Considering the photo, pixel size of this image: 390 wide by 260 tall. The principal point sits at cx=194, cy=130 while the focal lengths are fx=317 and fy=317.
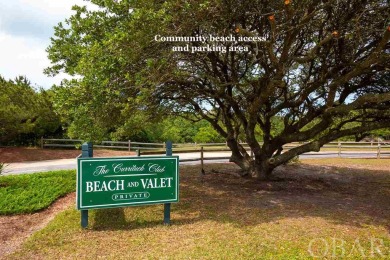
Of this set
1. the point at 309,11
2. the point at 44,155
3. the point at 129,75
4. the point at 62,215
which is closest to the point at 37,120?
the point at 44,155

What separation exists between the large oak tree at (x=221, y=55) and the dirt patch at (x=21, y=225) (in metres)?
2.87

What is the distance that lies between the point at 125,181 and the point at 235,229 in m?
2.50

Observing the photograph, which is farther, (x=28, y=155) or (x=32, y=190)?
(x=28, y=155)

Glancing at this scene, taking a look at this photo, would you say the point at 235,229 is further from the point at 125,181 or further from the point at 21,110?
the point at 21,110

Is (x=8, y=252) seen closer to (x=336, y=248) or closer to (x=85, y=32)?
(x=85, y=32)

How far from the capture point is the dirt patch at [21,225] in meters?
6.13

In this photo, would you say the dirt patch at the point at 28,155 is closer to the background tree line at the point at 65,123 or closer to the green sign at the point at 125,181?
the background tree line at the point at 65,123

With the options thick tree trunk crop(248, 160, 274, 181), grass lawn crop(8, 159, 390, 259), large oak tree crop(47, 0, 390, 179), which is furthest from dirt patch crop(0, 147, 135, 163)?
thick tree trunk crop(248, 160, 274, 181)

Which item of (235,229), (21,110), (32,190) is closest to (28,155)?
(21,110)

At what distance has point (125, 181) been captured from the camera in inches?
264

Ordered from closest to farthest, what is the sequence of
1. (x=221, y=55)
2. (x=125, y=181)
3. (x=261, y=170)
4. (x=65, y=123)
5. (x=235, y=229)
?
(x=235, y=229)
(x=125, y=181)
(x=221, y=55)
(x=261, y=170)
(x=65, y=123)

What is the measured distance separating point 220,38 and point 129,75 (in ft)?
8.79

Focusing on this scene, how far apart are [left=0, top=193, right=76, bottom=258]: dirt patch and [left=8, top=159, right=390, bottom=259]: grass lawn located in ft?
1.25

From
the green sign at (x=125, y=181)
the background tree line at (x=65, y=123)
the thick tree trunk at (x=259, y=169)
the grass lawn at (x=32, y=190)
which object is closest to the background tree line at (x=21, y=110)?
the background tree line at (x=65, y=123)
